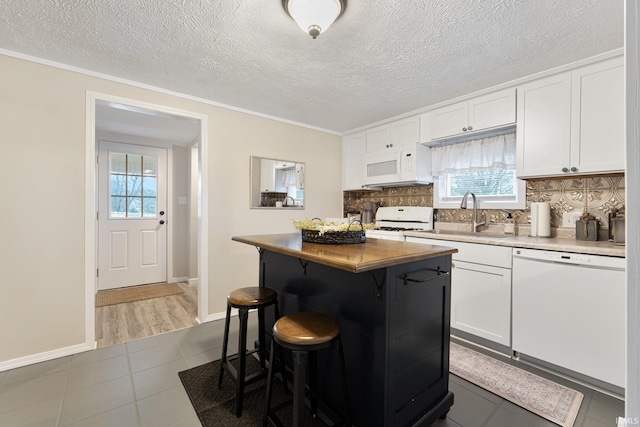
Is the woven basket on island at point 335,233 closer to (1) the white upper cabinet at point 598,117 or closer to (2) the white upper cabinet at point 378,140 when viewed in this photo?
(1) the white upper cabinet at point 598,117

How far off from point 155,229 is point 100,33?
317cm

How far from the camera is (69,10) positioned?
1694 mm

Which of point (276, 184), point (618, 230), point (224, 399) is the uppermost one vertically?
point (276, 184)

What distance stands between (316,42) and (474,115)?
1758mm

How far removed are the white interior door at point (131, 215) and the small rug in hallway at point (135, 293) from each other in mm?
158

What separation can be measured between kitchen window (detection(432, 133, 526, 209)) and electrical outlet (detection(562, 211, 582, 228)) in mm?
336

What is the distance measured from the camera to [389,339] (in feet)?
4.44

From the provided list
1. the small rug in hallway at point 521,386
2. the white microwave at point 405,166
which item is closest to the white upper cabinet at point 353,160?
the white microwave at point 405,166

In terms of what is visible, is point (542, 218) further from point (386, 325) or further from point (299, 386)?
point (299, 386)

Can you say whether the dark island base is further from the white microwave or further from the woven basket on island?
the white microwave

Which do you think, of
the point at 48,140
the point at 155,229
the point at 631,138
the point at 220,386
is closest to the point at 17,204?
the point at 48,140

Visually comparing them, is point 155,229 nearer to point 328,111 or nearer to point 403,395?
point 328,111

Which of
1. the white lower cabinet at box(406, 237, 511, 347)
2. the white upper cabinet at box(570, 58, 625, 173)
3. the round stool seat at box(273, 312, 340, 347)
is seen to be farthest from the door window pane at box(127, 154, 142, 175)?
the white upper cabinet at box(570, 58, 625, 173)

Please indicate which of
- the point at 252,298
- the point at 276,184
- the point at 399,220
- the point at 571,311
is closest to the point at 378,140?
the point at 399,220
